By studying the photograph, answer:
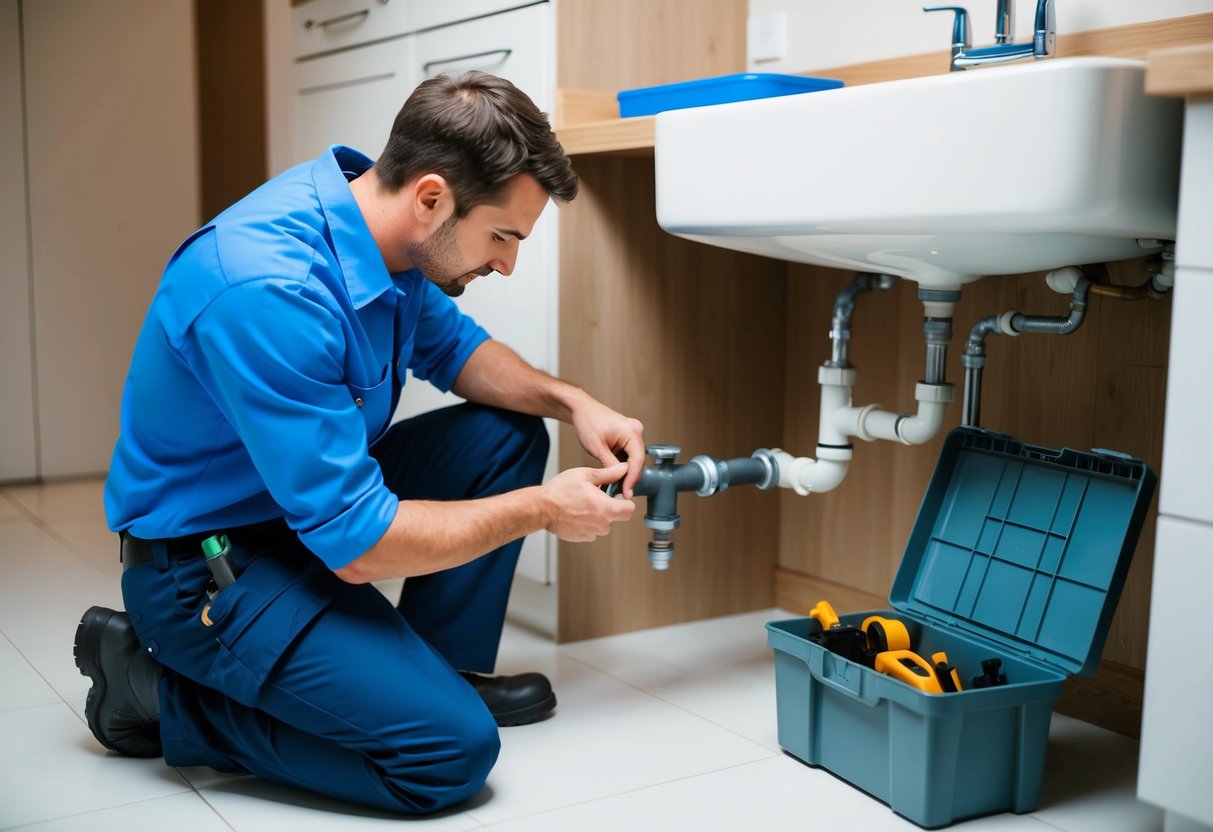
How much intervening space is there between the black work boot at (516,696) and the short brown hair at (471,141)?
2.01ft

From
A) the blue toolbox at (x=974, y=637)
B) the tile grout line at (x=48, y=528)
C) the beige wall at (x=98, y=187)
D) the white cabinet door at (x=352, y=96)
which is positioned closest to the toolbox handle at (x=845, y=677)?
the blue toolbox at (x=974, y=637)

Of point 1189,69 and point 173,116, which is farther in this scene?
point 173,116

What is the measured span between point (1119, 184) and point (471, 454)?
0.81 m

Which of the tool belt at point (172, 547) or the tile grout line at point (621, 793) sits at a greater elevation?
the tool belt at point (172, 547)

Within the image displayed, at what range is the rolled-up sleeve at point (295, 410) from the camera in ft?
3.73

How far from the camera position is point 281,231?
1.22 metres

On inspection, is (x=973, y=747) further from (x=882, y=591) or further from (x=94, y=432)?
(x=94, y=432)

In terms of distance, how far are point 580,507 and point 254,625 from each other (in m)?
0.35

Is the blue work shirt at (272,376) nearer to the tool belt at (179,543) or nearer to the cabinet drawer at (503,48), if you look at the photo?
the tool belt at (179,543)

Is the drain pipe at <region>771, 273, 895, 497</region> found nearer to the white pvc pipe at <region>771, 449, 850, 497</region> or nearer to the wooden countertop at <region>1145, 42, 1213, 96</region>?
the white pvc pipe at <region>771, 449, 850, 497</region>

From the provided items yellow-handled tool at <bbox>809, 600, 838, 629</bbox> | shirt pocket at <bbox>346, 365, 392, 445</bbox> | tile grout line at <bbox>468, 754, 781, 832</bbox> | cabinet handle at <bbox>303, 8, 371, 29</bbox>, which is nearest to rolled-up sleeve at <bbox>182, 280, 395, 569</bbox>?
shirt pocket at <bbox>346, 365, 392, 445</bbox>

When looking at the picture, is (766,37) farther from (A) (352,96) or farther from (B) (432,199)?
(B) (432,199)

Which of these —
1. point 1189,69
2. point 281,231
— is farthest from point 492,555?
point 1189,69

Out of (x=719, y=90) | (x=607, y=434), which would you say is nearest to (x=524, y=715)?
(x=607, y=434)
